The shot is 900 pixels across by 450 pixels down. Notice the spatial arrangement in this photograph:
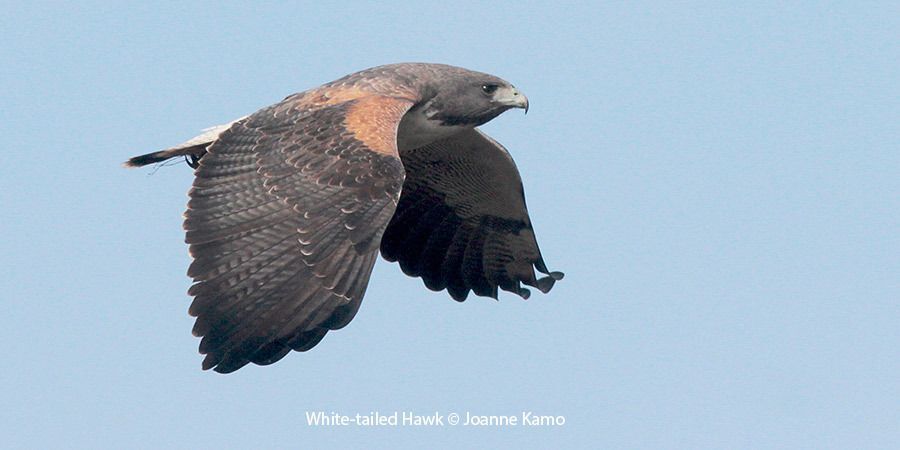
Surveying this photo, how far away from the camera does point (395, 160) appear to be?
41.6 ft

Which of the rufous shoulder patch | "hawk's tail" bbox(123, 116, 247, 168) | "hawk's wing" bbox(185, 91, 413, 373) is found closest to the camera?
"hawk's wing" bbox(185, 91, 413, 373)

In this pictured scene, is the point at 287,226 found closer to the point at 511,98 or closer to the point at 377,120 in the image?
the point at 377,120

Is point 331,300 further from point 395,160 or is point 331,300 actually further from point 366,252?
point 395,160

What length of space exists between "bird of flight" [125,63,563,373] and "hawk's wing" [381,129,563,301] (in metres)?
0.01

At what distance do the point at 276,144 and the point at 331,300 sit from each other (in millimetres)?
1910

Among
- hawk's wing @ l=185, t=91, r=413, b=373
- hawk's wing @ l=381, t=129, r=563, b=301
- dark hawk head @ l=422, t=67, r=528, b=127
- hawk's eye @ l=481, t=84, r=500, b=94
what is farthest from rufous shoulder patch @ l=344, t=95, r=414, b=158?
hawk's wing @ l=381, t=129, r=563, b=301

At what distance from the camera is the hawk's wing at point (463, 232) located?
15.9 metres

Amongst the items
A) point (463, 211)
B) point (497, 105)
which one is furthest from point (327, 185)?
point (463, 211)

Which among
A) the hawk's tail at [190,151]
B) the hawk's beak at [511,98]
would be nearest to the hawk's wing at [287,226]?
the hawk's tail at [190,151]

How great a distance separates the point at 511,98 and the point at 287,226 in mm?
3222

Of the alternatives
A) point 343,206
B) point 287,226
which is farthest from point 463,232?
point 287,226

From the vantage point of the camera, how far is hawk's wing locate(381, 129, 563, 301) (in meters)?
15.9

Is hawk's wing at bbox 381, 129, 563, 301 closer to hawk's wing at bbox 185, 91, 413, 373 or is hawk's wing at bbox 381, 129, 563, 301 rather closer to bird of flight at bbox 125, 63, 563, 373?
bird of flight at bbox 125, 63, 563, 373

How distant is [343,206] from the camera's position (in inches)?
490
